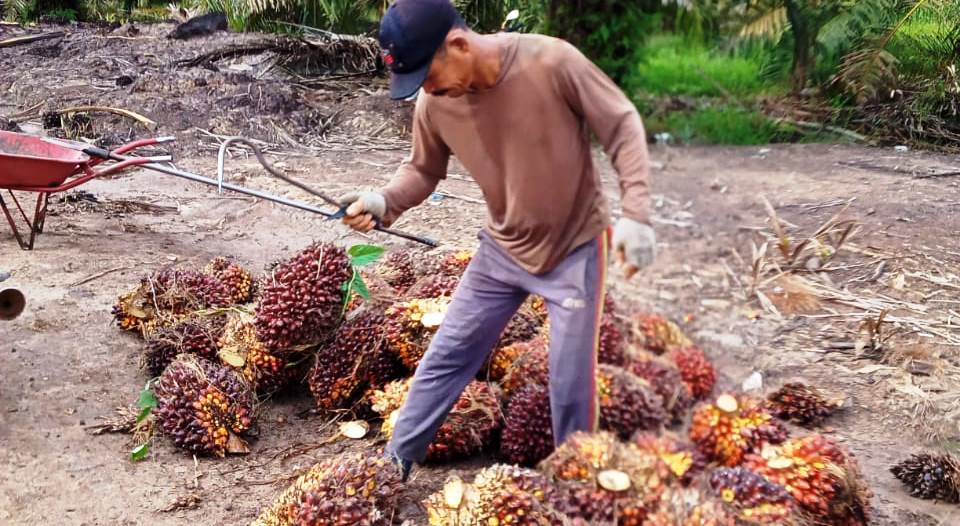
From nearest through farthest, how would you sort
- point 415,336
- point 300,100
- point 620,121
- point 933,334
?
point 620,121 → point 415,336 → point 933,334 → point 300,100

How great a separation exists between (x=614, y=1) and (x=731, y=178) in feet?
0.95

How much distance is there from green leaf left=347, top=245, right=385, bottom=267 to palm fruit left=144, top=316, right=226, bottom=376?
596mm

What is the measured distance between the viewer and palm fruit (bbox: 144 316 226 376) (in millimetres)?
2922

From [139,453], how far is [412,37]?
1694 mm

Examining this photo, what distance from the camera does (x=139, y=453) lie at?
2.58 m

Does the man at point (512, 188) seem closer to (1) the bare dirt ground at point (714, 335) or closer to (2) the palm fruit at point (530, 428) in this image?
(1) the bare dirt ground at point (714, 335)

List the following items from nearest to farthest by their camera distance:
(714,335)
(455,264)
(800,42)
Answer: (800,42)
(714,335)
(455,264)

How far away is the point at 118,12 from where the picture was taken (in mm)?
15820

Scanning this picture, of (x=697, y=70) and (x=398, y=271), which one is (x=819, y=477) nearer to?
(x=697, y=70)

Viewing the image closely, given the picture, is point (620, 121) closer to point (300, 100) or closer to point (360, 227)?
point (360, 227)

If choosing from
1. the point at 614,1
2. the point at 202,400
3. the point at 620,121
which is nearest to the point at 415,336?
the point at 202,400

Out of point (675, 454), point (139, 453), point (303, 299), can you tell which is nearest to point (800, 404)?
point (675, 454)

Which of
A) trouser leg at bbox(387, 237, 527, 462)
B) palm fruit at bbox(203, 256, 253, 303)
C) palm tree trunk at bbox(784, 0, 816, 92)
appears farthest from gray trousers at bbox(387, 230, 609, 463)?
palm fruit at bbox(203, 256, 253, 303)

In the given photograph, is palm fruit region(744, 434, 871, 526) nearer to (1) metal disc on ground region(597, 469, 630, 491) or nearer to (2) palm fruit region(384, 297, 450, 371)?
(1) metal disc on ground region(597, 469, 630, 491)
